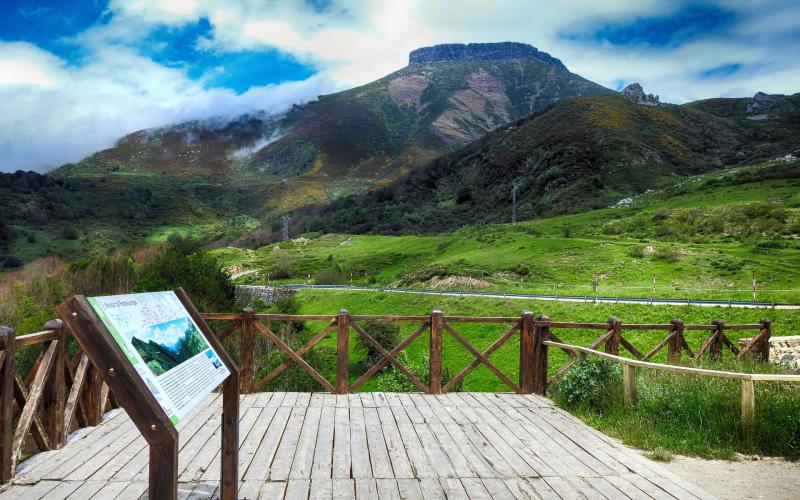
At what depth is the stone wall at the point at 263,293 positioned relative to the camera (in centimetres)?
5116

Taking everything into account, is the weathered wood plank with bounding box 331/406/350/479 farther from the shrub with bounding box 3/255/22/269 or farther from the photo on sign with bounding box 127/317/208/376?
the shrub with bounding box 3/255/22/269

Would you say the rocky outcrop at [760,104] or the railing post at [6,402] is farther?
the rocky outcrop at [760,104]

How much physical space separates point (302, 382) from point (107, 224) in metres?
103

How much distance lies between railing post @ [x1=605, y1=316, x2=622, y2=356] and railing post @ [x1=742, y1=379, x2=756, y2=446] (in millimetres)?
3137

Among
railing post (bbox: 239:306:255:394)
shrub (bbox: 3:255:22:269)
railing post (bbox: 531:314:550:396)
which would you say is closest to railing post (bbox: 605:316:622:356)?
railing post (bbox: 531:314:550:396)

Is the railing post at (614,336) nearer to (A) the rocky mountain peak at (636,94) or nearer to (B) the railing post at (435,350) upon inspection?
(B) the railing post at (435,350)

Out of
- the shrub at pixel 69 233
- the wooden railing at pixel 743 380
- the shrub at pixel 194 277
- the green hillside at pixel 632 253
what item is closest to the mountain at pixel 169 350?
the wooden railing at pixel 743 380

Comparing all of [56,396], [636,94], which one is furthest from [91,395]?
[636,94]

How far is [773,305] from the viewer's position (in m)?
24.9

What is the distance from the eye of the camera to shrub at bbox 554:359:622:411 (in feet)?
25.4

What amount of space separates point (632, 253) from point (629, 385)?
36238mm

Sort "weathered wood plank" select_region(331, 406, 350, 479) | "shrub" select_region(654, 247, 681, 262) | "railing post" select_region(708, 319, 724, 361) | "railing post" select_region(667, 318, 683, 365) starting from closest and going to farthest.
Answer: "weathered wood plank" select_region(331, 406, 350, 479) < "railing post" select_region(667, 318, 683, 365) < "railing post" select_region(708, 319, 724, 361) < "shrub" select_region(654, 247, 681, 262)

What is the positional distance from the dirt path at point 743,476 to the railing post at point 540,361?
3049mm

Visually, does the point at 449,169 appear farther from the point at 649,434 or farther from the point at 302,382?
the point at 649,434
